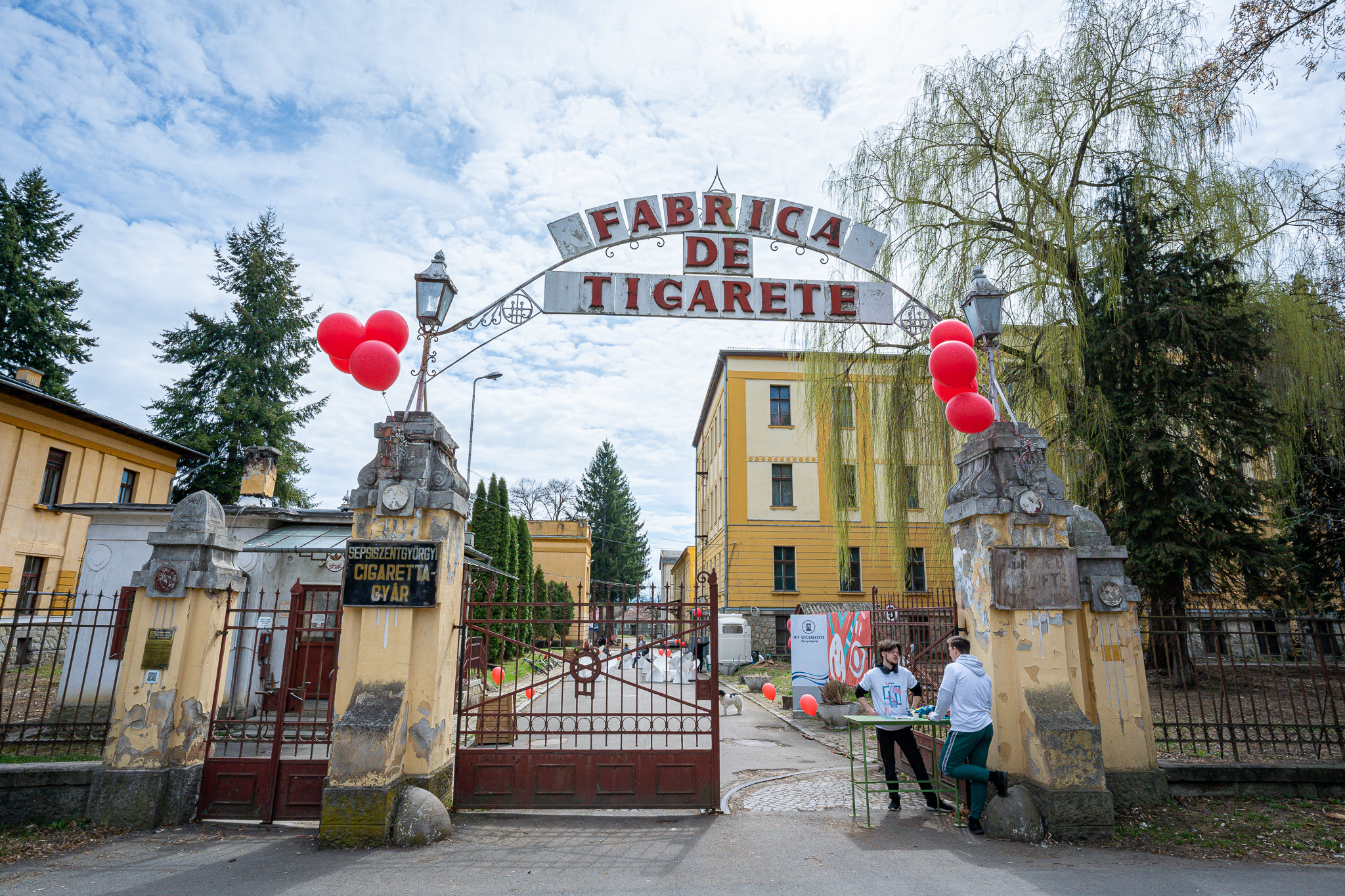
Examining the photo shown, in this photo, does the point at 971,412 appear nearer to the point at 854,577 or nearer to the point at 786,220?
the point at 786,220

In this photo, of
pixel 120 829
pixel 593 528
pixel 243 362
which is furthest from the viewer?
pixel 593 528

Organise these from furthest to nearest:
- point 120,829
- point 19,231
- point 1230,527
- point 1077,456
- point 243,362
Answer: point 243,362 → point 19,231 → point 1230,527 → point 1077,456 → point 120,829

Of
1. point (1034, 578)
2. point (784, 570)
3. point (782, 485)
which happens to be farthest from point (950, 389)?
point (782, 485)

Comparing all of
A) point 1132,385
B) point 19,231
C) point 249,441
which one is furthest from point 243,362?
point 1132,385

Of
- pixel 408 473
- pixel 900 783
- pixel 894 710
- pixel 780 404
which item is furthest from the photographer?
pixel 780 404

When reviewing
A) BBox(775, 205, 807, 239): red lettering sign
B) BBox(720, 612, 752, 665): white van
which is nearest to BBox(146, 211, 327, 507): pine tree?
BBox(720, 612, 752, 665): white van

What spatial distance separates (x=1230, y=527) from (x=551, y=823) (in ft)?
45.4

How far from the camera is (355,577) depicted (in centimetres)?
681

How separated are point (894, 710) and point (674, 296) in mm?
5362

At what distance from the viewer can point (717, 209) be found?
8680mm

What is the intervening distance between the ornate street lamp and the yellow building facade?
23863mm

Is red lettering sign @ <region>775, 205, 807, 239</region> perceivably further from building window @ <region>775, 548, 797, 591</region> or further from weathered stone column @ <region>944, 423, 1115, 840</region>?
building window @ <region>775, 548, 797, 591</region>

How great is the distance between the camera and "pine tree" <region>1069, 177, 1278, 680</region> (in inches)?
503

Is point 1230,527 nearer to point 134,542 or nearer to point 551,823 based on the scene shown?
point 551,823
